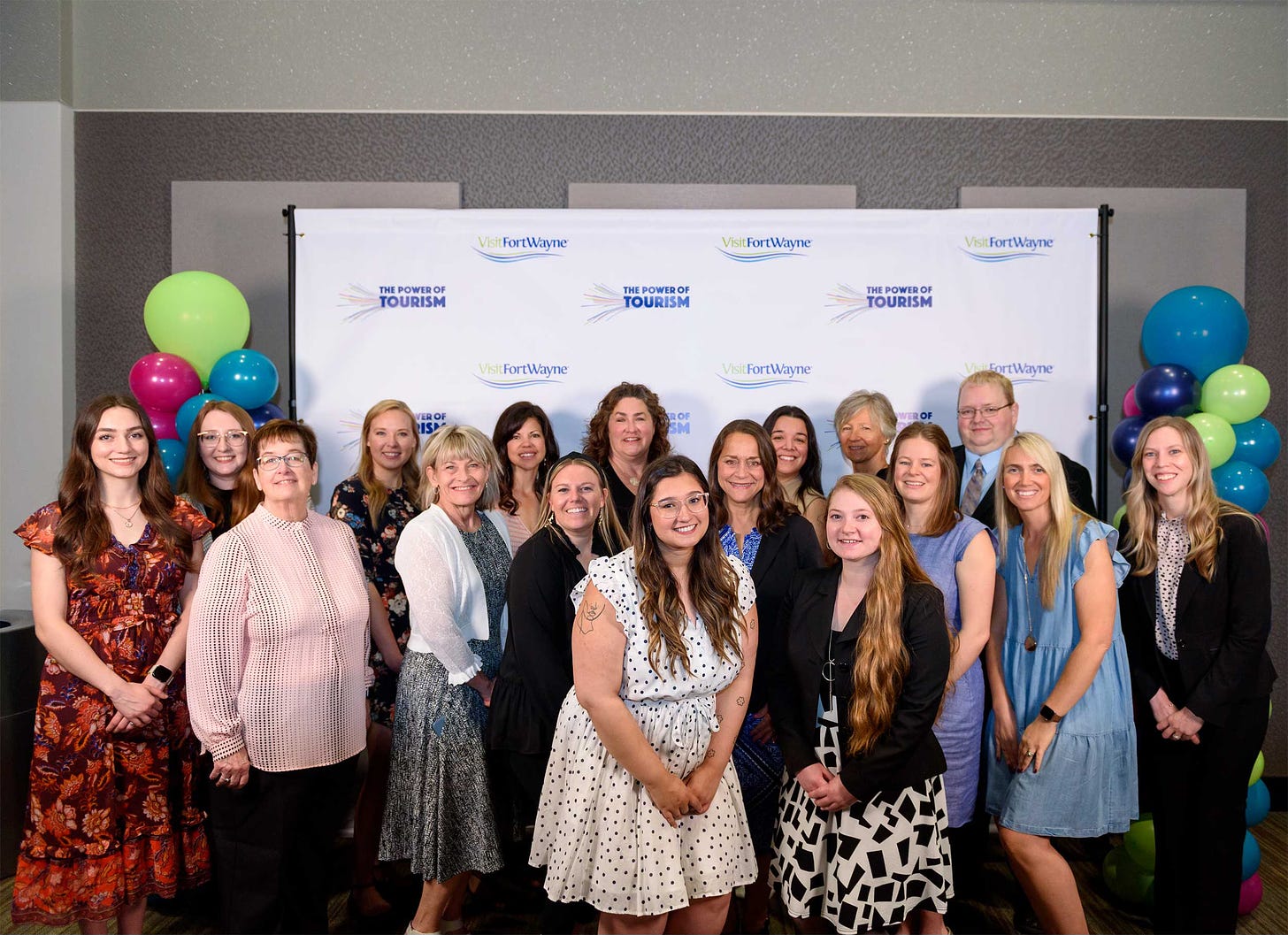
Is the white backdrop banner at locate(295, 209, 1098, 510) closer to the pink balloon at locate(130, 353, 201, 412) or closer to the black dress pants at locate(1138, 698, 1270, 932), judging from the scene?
the pink balloon at locate(130, 353, 201, 412)

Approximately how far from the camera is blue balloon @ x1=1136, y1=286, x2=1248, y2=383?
3.46 meters

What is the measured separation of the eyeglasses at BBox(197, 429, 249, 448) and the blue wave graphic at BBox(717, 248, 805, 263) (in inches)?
85.0

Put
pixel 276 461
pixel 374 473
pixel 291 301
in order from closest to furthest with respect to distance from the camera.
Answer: pixel 276 461
pixel 374 473
pixel 291 301

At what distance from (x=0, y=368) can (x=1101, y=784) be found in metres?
4.79

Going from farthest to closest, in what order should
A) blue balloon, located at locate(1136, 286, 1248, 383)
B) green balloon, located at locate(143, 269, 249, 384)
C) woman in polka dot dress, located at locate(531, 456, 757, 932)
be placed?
green balloon, located at locate(143, 269, 249, 384)
blue balloon, located at locate(1136, 286, 1248, 383)
woman in polka dot dress, located at locate(531, 456, 757, 932)

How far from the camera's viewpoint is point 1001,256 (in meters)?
3.88

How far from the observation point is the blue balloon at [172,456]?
3.48 m

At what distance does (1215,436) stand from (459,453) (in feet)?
9.36

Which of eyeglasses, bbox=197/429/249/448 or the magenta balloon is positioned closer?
eyeglasses, bbox=197/429/249/448

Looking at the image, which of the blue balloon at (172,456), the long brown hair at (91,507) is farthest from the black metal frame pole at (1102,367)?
the blue balloon at (172,456)

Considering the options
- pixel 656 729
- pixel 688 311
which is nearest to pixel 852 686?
pixel 656 729

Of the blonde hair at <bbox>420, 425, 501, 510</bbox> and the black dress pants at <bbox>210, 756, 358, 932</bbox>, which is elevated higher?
the blonde hair at <bbox>420, 425, 501, 510</bbox>

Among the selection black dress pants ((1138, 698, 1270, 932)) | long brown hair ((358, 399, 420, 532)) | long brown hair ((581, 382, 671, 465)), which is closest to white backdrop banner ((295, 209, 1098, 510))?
long brown hair ((358, 399, 420, 532))

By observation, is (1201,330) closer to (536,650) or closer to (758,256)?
(758,256)
